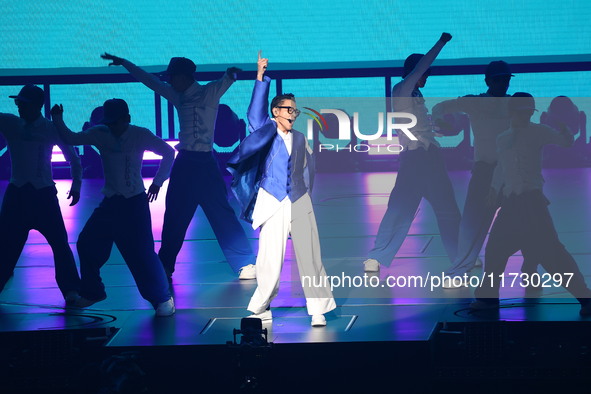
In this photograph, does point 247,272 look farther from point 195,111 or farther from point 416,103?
point 416,103

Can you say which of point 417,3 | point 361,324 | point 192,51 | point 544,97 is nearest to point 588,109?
point 544,97

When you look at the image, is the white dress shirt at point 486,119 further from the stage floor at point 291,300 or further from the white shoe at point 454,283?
the stage floor at point 291,300

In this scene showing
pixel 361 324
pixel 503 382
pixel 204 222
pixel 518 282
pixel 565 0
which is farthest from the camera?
pixel 204 222

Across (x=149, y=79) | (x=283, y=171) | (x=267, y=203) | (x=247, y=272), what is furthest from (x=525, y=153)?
(x=149, y=79)

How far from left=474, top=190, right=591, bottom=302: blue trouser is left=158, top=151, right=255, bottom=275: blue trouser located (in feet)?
7.92

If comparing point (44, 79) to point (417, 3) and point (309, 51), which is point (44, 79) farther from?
point (417, 3)

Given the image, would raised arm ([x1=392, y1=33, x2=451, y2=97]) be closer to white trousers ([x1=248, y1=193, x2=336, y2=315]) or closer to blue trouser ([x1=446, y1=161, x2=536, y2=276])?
blue trouser ([x1=446, y1=161, x2=536, y2=276])

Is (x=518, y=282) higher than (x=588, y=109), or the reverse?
(x=588, y=109)

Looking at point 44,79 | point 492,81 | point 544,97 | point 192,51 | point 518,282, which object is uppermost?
point 44,79

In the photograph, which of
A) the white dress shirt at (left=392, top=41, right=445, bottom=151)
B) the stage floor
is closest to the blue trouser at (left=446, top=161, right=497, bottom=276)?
the stage floor

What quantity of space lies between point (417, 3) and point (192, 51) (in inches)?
87.2

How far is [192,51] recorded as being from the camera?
34.8 feet

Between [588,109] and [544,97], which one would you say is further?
[588,109]

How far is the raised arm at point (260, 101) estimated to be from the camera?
291 inches
